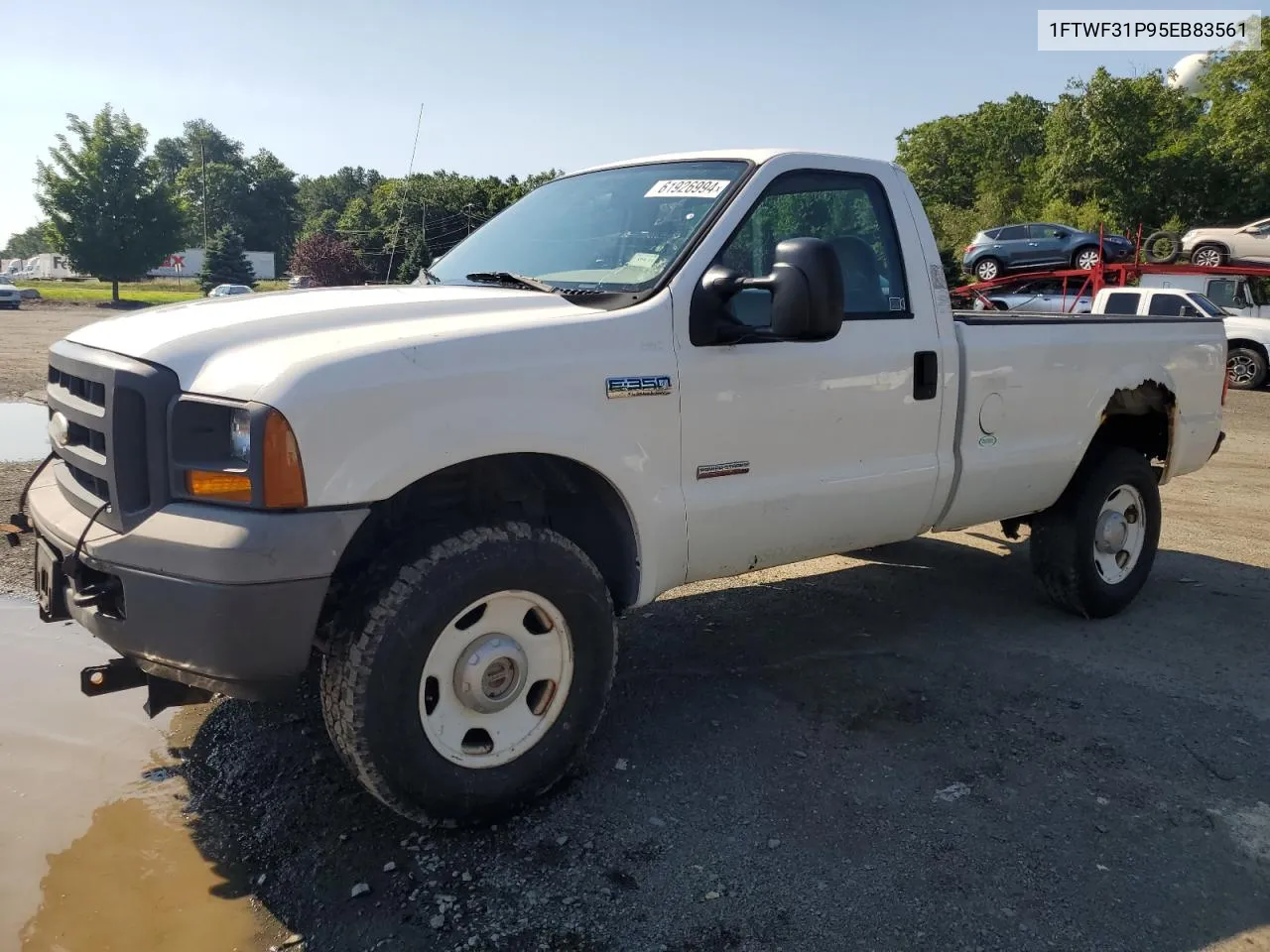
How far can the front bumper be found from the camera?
2.48 m

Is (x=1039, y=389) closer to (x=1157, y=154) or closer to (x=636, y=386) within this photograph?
(x=636, y=386)

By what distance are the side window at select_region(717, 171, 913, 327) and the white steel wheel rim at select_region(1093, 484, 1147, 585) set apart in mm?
2015

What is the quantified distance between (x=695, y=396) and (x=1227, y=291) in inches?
792

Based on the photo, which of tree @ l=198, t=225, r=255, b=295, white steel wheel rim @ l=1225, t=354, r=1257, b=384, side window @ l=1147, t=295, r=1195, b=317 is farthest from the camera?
tree @ l=198, t=225, r=255, b=295

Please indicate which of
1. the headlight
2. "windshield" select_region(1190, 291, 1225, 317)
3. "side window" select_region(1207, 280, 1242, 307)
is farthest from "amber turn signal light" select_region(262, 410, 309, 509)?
"side window" select_region(1207, 280, 1242, 307)

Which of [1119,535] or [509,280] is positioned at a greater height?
[509,280]

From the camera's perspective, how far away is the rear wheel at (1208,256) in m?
21.3

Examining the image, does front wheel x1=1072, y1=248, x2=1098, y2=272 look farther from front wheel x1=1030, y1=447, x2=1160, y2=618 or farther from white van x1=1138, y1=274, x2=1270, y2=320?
front wheel x1=1030, y1=447, x2=1160, y2=618

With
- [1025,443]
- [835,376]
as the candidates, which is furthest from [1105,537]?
[835,376]

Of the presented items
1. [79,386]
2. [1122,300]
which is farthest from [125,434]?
[1122,300]

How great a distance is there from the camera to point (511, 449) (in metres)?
2.88

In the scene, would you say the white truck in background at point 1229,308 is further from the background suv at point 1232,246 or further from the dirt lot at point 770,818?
the dirt lot at point 770,818

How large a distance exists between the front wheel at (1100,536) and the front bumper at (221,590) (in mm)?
3844

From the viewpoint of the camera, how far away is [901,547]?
6703 mm
